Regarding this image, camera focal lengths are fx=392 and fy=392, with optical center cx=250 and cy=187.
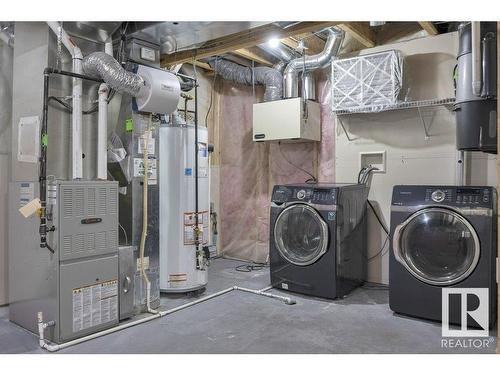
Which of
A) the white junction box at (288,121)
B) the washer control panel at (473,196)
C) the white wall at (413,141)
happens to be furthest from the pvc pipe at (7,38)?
the washer control panel at (473,196)

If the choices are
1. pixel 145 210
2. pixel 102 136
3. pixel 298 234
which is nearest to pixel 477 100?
pixel 298 234

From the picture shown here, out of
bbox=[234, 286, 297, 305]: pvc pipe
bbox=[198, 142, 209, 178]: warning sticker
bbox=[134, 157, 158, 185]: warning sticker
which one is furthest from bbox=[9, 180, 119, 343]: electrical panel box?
bbox=[234, 286, 297, 305]: pvc pipe

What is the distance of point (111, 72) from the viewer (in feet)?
9.56

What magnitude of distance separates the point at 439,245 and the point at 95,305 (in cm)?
269

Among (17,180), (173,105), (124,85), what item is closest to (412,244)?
(173,105)

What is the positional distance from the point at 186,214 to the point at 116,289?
0.99m

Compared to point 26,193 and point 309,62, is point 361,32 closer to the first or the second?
point 309,62

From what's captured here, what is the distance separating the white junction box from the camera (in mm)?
4395

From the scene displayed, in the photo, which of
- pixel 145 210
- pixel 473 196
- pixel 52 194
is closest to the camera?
pixel 52 194

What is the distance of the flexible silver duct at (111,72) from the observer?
292 centimetres

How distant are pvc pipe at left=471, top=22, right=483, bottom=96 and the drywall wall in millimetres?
3723

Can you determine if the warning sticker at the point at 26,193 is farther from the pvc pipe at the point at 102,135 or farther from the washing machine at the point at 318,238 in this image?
the washing machine at the point at 318,238

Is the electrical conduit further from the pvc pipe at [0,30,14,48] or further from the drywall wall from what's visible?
the pvc pipe at [0,30,14,48]

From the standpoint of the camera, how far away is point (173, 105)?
3352mm
